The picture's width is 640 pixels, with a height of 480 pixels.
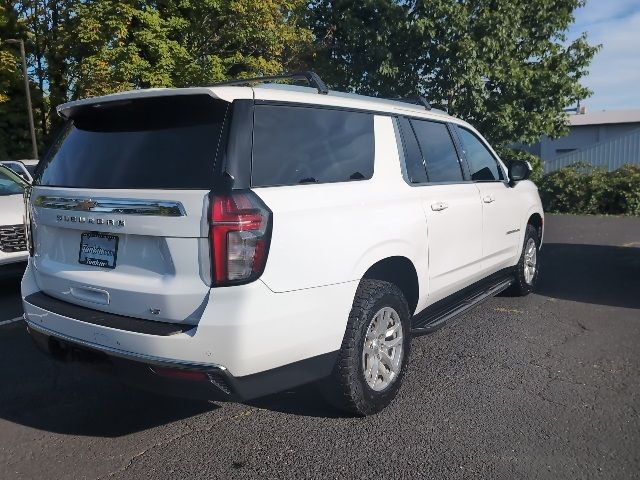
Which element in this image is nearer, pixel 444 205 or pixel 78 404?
pixel 78 404

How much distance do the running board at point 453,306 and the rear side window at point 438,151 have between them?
3.10 feet

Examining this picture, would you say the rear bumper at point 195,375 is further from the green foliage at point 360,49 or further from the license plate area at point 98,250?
the green foliage at point 360,49

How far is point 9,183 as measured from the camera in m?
7.77

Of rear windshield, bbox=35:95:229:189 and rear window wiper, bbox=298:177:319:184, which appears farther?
rear window wiper, bbox=298:177:319:184

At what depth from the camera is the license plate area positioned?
3.03m

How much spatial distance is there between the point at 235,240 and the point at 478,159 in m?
3.19

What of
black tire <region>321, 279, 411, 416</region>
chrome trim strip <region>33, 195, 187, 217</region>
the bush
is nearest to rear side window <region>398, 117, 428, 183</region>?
black tire <region>321, 279, 411, 416</region>

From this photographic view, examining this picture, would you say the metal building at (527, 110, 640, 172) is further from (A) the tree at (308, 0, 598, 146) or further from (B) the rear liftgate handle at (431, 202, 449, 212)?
(B) the rear liftgate handle at (431, 202, 449, 212)

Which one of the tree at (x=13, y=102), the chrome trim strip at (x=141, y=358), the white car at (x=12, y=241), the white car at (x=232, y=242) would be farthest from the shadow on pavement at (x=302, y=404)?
the tree at (x=13, y=102)

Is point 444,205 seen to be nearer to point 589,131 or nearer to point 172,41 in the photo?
point 172,41

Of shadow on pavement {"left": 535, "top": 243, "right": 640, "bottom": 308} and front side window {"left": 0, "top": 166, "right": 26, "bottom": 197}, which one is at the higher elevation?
front side window {"left": 0, "top": 166, "right": 26, "bottom": 197}

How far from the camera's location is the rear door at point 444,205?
4.07 meters

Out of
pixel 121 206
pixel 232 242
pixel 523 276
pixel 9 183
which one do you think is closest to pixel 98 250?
pixel 121 206

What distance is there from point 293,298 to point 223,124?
91 centimetres
